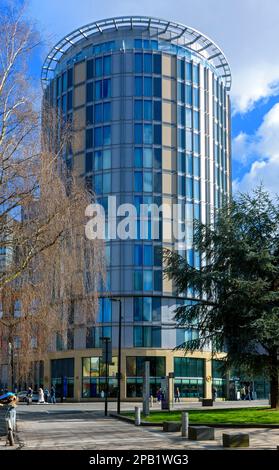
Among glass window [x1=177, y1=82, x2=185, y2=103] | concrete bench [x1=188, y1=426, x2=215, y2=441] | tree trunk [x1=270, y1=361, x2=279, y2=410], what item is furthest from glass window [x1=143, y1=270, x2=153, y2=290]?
concrete bench [x1=188, y1=426, x2=215, y2=441]

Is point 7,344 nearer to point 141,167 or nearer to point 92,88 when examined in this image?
point 141,167

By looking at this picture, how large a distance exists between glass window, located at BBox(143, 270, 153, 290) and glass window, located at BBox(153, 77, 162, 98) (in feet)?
67.2

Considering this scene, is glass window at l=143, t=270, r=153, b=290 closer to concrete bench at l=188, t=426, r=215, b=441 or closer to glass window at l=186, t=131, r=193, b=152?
glass window at l=186, t=131, r=193, b=152

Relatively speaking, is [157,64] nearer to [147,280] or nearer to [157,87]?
[157,87]

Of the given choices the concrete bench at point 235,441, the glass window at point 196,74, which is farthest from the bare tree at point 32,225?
the glass window at point 196,74

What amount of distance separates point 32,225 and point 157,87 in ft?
197

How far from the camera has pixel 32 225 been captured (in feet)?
64.7

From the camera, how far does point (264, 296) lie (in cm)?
3319

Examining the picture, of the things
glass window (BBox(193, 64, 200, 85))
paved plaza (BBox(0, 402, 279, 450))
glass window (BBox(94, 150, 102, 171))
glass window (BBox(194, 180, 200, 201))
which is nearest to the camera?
paved plaza (BBox(0, 402, 279, 450))

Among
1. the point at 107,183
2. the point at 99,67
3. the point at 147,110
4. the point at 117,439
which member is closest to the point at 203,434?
the point at 117,439

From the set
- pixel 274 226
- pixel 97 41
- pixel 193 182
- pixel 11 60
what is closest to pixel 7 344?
pixel 11 60

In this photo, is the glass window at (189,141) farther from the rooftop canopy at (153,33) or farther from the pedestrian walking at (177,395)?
the pedestrian walking at (177,395)

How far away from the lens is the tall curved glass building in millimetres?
72812
